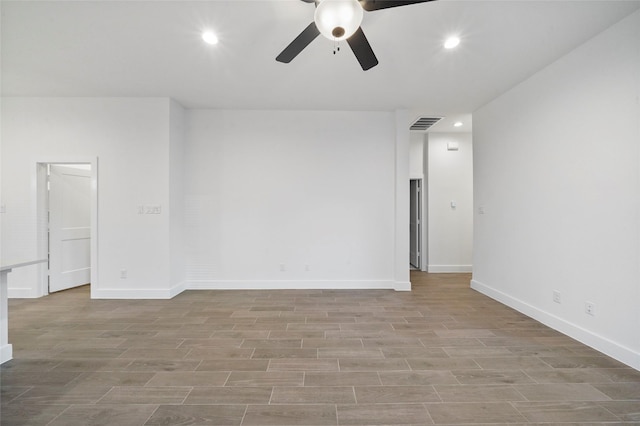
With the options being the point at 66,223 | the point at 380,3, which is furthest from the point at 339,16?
the point at 66,223

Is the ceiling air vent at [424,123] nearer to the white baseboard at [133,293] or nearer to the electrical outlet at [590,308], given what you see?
the electrical outlet at [590,308]

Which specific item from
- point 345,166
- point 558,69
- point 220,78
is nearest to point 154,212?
point 220,78

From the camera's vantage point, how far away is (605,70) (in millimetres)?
2539

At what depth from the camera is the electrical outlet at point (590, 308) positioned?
104 inches

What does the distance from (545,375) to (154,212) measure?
4.85 meters

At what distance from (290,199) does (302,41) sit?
2.74m

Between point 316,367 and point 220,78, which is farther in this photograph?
point 220,78

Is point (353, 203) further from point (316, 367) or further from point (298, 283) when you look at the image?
point (316, 367)

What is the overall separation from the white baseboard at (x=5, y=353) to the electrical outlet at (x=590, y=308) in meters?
5.29

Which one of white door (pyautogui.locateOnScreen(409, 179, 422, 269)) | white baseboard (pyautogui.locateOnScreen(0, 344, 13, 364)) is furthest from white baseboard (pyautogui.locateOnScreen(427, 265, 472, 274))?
white baseboard (pyautogui.locateOnScreen(0, 344, 13, 364))

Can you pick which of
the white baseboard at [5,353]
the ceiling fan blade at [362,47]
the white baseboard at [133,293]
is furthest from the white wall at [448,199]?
the white baseboard at [5,353]

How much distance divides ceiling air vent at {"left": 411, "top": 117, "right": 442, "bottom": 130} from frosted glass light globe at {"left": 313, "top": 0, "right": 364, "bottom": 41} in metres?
3.61

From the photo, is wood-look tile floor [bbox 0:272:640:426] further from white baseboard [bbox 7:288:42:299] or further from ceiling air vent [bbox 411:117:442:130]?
ceiling air vent [bbox 411:117:442:130]

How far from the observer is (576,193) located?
9.20 ft
